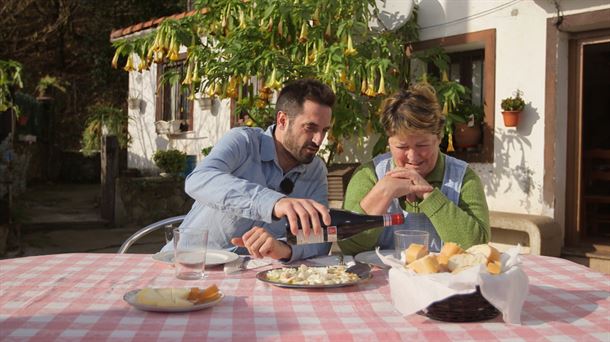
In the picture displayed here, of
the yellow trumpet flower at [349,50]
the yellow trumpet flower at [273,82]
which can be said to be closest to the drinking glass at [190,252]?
the yellow trumpet flower at [273,82]

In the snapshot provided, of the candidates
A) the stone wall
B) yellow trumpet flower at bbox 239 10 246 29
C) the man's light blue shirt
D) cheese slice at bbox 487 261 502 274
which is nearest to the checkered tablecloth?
cheese slice at bbox 487 261 502 274

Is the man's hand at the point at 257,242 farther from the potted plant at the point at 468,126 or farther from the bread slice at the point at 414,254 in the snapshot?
the potted plant at the point at 468,126

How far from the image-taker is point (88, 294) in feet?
5.53

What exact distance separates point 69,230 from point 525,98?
665cm

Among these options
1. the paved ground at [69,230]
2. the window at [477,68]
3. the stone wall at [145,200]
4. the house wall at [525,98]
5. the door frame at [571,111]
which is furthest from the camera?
the stone wall at [145,200]

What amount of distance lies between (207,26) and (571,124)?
3413 mm

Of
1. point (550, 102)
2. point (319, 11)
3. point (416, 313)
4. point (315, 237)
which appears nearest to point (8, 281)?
point (315, 237)

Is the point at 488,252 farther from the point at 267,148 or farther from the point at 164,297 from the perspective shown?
the point at 267,148

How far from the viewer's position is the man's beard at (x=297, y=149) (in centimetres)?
267

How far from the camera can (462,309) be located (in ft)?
4.61

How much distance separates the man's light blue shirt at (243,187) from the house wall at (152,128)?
258 inches

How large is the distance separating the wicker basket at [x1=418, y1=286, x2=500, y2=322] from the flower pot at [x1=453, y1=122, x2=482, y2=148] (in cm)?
435

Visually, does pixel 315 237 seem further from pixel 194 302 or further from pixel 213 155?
pixel 213 155

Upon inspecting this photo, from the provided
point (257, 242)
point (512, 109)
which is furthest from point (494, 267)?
point (512, 109)
